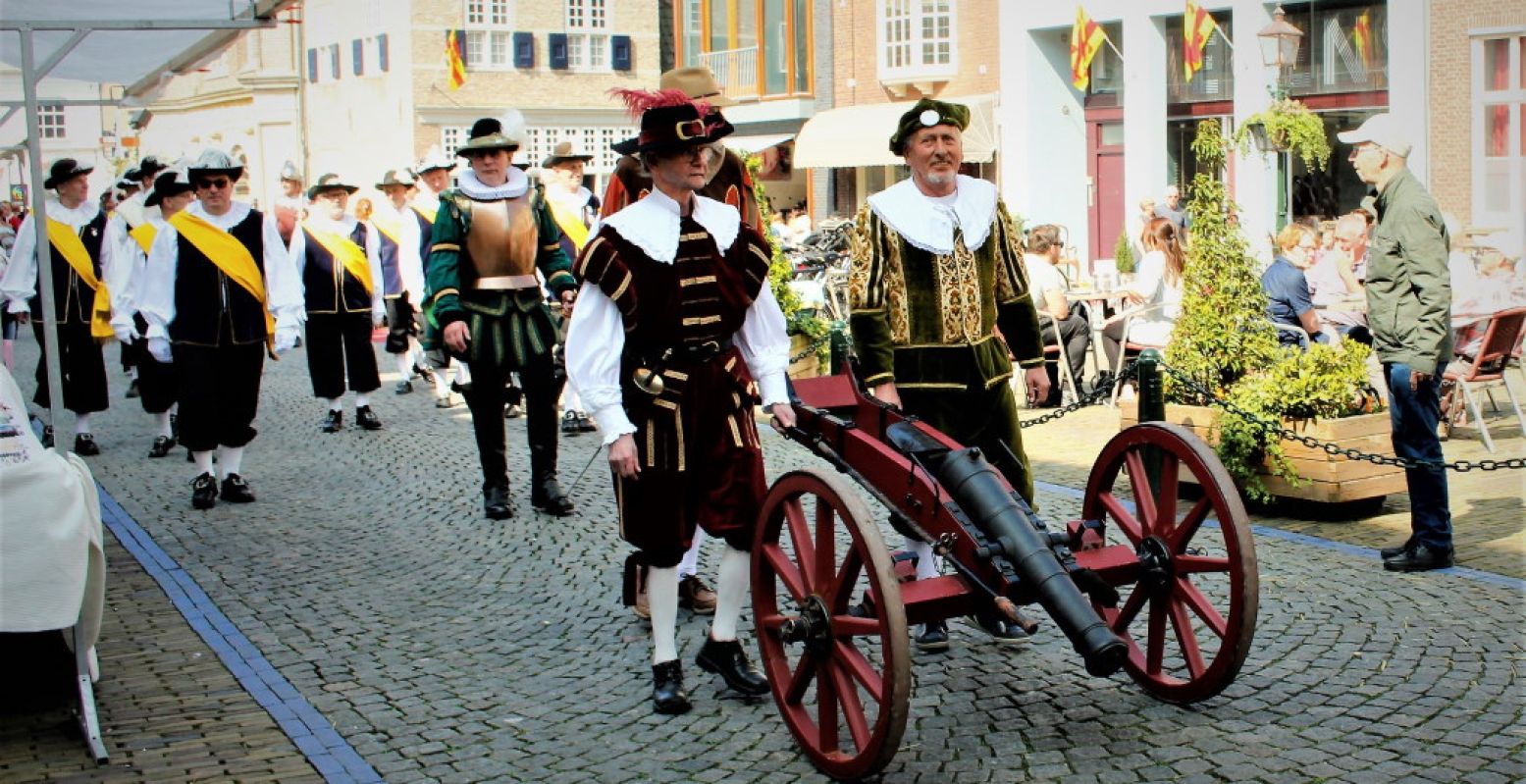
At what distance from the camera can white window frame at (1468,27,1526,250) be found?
19.0 meters

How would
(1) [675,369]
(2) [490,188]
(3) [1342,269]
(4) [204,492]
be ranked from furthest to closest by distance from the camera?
(3) [1342,269] < (4) [204,492] < (2) [490,188] < (1) [675,369]

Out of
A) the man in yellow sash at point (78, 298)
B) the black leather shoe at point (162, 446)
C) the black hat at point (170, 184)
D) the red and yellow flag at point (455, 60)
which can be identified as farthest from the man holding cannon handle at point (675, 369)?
the red and yellow flag at point (455, 60)

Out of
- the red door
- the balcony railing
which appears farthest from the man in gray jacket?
the balcony railing

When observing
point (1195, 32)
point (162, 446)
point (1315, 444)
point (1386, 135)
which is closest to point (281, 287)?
point (162, 446)

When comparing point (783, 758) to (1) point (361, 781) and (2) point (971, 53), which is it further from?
(2) point (971, 53)

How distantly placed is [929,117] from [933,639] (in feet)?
5.97

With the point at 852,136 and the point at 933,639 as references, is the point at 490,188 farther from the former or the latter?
the point at 852,136

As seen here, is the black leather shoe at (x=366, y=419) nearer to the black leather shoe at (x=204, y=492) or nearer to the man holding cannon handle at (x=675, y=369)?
the black leather shoe at (x=204, y=492)

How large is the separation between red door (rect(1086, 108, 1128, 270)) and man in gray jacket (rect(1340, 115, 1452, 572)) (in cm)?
2027

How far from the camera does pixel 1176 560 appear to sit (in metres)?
4.89

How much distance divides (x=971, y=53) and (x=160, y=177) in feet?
72.5

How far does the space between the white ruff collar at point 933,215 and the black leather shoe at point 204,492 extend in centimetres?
509

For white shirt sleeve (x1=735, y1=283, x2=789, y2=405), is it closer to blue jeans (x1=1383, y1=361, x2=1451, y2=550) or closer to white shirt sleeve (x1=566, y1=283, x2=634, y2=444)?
white shirt sleeve (x1=566, y1=283, x2=634, y2=444)

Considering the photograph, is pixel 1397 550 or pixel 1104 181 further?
pixel 1104 181
